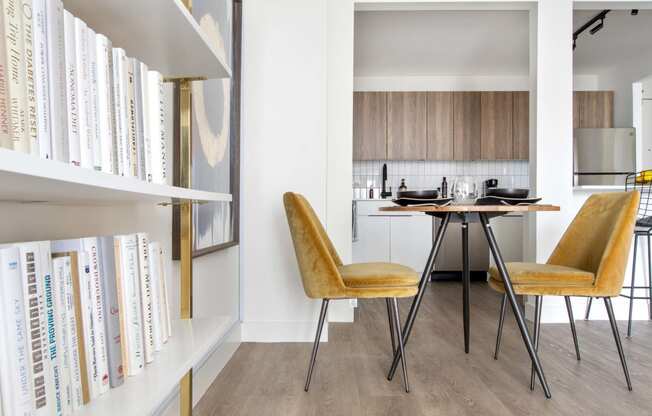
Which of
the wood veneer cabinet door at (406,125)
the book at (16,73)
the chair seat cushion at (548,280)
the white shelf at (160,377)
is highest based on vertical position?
the wood veneer cabinet door at (406,125)

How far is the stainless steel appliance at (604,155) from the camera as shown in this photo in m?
5.57

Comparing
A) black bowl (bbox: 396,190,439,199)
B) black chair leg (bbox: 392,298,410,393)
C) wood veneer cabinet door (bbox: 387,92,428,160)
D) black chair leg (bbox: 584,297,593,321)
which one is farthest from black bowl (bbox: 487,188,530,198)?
wood veneer cabinet door (bbox: 387,92,428,160)

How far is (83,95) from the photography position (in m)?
0.62

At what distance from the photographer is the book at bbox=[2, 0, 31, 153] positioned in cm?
46

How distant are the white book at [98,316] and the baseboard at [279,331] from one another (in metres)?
2.02

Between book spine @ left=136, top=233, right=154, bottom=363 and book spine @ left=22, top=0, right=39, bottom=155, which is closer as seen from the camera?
book spine @ left=22, top=0, right=39, bottom=155

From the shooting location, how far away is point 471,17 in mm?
4289

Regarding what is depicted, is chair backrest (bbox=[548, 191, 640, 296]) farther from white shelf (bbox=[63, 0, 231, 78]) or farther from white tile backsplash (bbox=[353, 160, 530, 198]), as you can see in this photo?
white tile backsplash (bbox=[353, 160, 530, 198])

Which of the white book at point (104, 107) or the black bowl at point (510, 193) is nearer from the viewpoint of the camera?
the white book at point (104, 107)

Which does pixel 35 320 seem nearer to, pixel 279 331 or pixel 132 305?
pixel 132 305

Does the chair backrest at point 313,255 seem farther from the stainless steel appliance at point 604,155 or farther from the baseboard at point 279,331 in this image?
the stainless steel appliance at point 604,155

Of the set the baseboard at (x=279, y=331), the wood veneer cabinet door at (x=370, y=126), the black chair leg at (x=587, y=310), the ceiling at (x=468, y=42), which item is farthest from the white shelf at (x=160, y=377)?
the wood veneer cabinet door at (x=370, y=126)

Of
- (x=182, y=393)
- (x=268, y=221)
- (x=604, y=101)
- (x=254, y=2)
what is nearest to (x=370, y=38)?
(x=254, y=2)

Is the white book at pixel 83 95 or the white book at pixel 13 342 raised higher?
the white book at pixel 83 95
